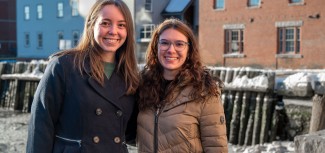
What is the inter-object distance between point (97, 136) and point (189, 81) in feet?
2.51

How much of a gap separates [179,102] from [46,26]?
3944 cm

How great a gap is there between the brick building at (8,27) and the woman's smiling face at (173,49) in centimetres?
4740

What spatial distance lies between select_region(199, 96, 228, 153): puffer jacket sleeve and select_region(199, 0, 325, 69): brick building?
19.4 meters

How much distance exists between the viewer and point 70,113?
281cm

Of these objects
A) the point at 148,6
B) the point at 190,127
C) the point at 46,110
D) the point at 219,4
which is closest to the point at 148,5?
the point at 148,6

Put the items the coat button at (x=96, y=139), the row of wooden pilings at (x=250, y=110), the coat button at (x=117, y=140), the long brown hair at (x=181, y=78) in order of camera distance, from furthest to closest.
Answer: the row of wooden pilings at (x=250, y=110) → the long brown hair at (x=181, y=78) → the coat button at (x=117, y=140) → the coat button at (x=96, y=139)

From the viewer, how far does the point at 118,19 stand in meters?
3.01

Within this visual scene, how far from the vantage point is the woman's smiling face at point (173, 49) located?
3180mm

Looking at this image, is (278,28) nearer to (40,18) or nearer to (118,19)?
(118,19)

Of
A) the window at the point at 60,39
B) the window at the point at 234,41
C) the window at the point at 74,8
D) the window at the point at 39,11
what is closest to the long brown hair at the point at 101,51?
the window at the point at 234,41

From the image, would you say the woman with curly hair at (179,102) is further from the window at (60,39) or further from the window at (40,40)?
the window at (40,40)

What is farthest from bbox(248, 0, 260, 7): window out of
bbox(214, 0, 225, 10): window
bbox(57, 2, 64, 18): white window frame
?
bbox(57, 2, 64, 18): white window frame

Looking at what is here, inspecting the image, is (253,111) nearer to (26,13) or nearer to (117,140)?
(117,140)

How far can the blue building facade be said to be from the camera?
3831 cm
